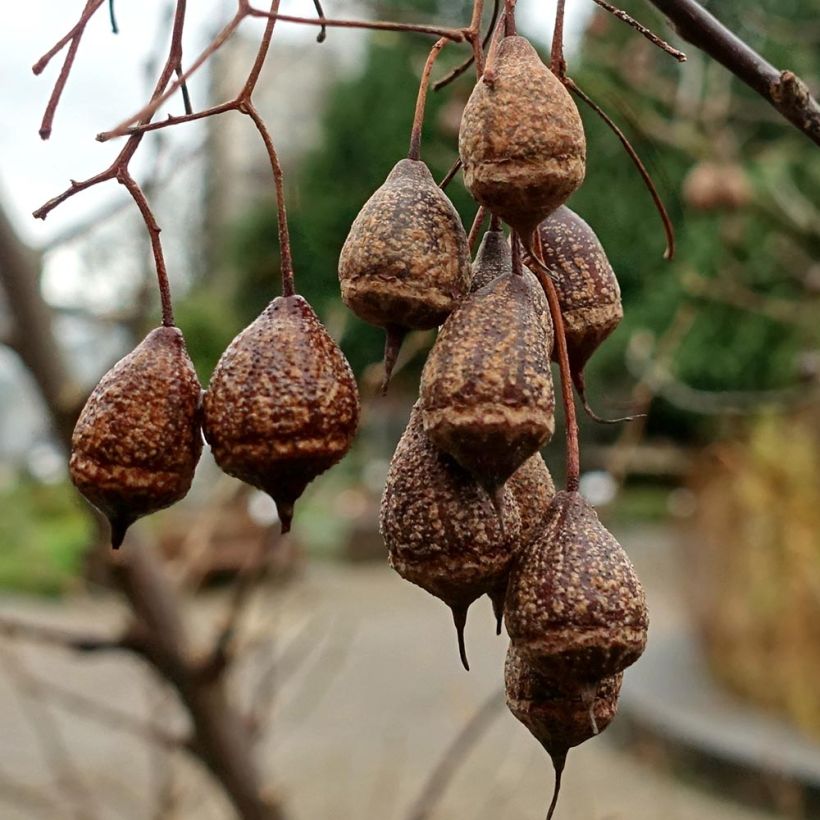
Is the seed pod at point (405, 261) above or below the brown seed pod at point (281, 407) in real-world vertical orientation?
above

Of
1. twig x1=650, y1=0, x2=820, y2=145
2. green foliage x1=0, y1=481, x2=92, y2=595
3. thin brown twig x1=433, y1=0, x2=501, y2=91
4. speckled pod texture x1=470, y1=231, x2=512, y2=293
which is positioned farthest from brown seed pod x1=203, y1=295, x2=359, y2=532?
green foliage x1=0, y1=481, x2=92, y2=595

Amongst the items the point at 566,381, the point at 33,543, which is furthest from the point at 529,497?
the point at 33,543

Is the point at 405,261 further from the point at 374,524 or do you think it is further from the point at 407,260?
the point at 374,524

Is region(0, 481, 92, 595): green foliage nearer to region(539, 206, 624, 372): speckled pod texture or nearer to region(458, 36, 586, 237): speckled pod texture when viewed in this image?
region(539, 206, 624, 372): speckled pod texture

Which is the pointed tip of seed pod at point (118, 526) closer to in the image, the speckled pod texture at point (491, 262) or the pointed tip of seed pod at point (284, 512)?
the pointed tip of seed pod at point (284, 512)

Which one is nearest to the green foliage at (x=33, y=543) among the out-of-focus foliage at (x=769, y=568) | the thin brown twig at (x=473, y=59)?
the out-of-focus foliage at (x=769, y=568)

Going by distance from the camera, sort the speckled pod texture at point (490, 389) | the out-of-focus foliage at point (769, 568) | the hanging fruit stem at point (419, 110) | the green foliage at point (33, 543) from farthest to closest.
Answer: the green foliage at point (33, 543), the out-of-focus foliage at point (769, 568), the hanging fruit stem at point (419, 110), the speckled pod texture at point (490, 389)
